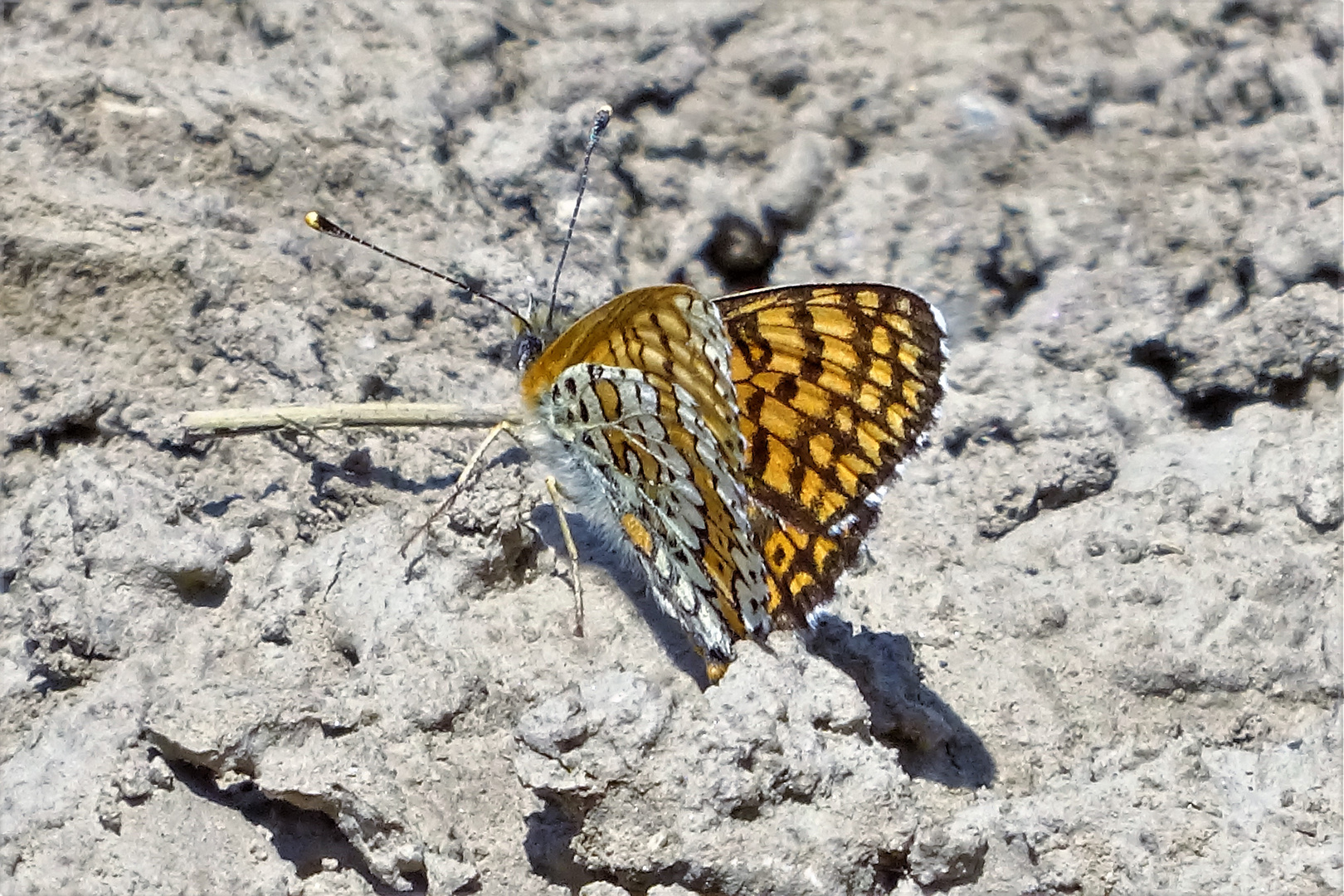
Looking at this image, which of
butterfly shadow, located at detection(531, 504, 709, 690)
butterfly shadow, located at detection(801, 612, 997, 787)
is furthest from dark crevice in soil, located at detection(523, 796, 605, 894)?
butterfly shadow, located at detection(801, 612, 997, 787)

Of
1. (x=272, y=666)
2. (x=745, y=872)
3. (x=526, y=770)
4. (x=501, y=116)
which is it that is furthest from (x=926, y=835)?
(x=501, y=116)

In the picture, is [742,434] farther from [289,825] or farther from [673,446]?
[289,825]

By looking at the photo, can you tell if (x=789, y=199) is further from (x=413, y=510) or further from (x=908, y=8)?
(x=413, y=510)

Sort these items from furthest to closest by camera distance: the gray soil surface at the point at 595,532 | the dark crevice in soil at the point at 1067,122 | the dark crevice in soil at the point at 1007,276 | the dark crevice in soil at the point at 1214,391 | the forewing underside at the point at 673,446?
1. the dark crevice in soil at the point at 1067,122
2. the dark crevice in soil at the point at 1007,276
3. the dark crevice in soil at the point at 1214,391
4. the forewing underside at the point at 673,446
5. the gray soil surface at the point at 595,532

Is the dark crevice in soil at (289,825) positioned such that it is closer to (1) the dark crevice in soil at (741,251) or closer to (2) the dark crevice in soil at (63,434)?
(2) the dark crevice in soil at (63,434)

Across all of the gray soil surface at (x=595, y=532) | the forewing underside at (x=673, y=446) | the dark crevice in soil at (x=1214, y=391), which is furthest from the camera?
the dark crevice in soil at (x=1214, y=391)

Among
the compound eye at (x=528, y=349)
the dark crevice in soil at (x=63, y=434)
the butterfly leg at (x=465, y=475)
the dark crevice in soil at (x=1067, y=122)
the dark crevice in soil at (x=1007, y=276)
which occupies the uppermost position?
the dark crevice in soil at (x=1067, y=122)

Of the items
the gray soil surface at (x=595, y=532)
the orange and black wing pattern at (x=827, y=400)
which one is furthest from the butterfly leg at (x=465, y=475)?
the orange and black wing pattern at (x=827, y=400)

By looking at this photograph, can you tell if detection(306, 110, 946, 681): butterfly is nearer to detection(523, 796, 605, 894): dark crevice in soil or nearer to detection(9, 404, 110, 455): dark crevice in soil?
detection(523, 796, 605, 894): dark crevice in soil
